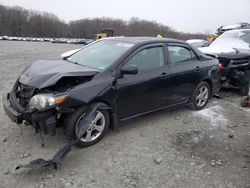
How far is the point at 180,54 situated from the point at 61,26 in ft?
219

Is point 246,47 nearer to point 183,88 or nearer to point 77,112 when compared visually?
point 183,88

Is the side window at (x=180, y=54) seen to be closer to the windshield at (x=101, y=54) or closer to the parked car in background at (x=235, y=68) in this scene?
the windshield at (x=101, y=54)

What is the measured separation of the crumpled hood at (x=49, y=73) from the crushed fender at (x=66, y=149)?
52 centimetres

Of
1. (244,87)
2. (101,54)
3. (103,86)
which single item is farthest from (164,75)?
(244,87)

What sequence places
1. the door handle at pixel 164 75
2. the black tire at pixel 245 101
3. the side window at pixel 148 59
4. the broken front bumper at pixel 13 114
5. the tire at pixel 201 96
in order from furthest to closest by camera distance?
the black tire at pixel 245 101
the tire at pixel 201 96
the door handle at pixel 164 75
the side window at pixel 148 59
the broken front bumper at pixel 13 114

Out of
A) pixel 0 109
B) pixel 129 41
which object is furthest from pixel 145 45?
pixel 0 109

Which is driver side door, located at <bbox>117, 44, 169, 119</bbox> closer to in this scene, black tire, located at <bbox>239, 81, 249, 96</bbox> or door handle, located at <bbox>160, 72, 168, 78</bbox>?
door handle, located at <bbox>160, 72, 168, 78</bbox>

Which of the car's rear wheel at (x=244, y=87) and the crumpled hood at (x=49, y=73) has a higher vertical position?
the crumpled hood at (x=49, y=73)

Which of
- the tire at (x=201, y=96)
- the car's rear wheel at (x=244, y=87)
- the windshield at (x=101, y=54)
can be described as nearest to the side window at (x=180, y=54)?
the tire at (x=201, y=96)

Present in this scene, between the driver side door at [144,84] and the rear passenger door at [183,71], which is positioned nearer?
the driver side door at [144,84]

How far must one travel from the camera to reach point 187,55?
16.3ft

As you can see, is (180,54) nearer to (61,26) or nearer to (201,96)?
(201,96)

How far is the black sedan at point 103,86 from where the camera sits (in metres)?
3.17

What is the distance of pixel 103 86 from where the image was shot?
350 centimetres
